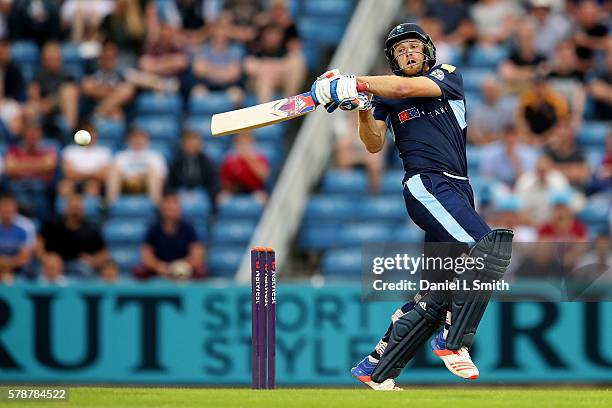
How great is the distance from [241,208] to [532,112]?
10.3 feet

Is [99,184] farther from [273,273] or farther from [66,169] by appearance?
[273,273]

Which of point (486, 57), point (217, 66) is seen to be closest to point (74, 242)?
point (217, 66)

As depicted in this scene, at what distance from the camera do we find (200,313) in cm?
1279

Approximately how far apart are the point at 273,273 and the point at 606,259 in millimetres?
3958

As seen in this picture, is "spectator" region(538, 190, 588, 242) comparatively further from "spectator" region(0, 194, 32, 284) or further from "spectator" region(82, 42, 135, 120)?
"spectator" region(82, 42, 135, 120)

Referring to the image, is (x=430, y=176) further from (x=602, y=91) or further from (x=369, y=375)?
(x=602, y=91)

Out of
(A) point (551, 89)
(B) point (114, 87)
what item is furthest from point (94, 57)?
(A) point (551, 89)

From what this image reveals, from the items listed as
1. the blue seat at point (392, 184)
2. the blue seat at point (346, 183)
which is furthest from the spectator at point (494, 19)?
the blue seat at point (346, 183)

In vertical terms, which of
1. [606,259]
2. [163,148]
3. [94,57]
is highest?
[94,57]

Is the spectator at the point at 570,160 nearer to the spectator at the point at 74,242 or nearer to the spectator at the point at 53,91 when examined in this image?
the spectator at the point at 74,242

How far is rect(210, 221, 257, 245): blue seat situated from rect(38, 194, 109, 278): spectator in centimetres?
113

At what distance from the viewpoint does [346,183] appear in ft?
50.1

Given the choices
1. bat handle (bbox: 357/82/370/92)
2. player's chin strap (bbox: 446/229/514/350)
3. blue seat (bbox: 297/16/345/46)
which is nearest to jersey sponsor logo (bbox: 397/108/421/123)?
bat handle (bbox: 357/82/370/92)

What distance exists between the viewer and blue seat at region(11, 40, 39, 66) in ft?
57.9
